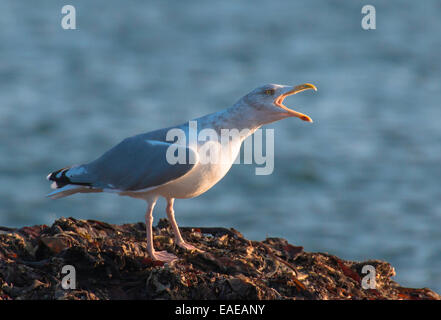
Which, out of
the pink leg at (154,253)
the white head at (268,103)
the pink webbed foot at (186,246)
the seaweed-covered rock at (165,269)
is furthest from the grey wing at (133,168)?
the white head at (268,103)

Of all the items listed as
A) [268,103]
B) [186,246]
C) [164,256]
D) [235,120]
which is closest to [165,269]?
[164,256]

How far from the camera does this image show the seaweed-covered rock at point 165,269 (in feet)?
21.3

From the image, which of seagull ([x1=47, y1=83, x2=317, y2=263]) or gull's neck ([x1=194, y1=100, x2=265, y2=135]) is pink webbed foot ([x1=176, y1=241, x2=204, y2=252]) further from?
gull's neck ([x1=194, y1=100, x2=265, y2=135])

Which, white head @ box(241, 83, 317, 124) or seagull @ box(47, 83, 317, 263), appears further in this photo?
white head @ box(241, 83, 317, 124)

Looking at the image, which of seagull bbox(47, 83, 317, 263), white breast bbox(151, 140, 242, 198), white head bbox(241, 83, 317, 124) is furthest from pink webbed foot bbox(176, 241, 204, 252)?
white head bbox(241, 83, 317, 124)

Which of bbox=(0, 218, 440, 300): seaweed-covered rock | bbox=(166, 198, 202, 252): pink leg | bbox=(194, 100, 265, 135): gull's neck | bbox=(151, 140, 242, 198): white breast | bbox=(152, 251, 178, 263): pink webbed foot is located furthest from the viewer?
bbox=(194, 100, 265, 135): gull's neck

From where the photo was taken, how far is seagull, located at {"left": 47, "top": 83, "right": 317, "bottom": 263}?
293 inches

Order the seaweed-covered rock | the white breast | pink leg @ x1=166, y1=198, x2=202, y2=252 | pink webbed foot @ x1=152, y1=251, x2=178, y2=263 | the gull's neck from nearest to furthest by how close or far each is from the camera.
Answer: the seaweed-covered rock, pink webbed foot @ x1=152, y1=251, x2=178, y2=263, the white breast, pink leg @ x1=166, y1=198, x2=202, y2=252, the gull's neck

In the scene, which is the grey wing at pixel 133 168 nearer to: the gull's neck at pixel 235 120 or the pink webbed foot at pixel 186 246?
the gull's neck at pixel 235 120

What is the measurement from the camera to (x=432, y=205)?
20438 mm

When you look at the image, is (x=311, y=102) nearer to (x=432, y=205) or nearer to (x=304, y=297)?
(x=432, y=205)

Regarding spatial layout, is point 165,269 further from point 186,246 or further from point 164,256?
point 186,246

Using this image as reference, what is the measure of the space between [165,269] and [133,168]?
1.48m

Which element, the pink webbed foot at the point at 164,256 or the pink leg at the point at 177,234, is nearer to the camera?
the pink webbed foot at the point at 164,256
